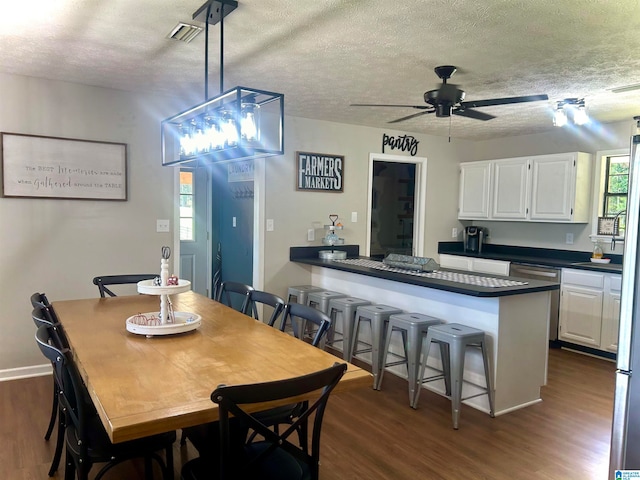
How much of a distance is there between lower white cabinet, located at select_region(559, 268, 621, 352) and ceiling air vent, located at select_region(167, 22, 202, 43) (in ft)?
12.9

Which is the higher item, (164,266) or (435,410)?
(164,266)

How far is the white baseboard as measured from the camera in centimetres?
357

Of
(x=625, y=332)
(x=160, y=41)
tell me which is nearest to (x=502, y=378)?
(x=625, y=332)

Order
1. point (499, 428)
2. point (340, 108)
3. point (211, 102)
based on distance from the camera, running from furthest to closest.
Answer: point (340, 108), point (499, 428), point (211, 102)

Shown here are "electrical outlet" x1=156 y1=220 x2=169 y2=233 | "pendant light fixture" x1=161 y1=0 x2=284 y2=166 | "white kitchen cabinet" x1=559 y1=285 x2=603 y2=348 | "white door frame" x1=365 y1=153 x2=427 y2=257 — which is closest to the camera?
"pendant light fixture" x1=161 y1=0 x2=284 y2=166

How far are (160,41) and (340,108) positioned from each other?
2000 mm

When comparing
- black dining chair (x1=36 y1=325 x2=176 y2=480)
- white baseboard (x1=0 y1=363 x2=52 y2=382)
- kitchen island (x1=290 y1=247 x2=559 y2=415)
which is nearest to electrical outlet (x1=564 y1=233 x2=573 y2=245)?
kitchen island (x1=290 y1=247 x2=559 y2=415)

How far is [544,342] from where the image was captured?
3.35m

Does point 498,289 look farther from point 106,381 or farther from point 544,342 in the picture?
point 106,381

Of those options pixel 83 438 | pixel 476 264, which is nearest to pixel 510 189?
pixel 476 264

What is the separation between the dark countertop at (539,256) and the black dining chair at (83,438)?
406cm

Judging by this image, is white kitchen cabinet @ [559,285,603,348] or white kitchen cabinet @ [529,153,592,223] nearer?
white kitchen cabinet @ [559,285,603,348]

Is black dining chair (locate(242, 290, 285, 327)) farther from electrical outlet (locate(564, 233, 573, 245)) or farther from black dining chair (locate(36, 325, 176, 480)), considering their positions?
electrical outlet (locate(564, 233, 573, 245))

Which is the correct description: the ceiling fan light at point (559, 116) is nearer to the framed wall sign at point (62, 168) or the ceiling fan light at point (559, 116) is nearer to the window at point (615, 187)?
the window at point (615, 187)
